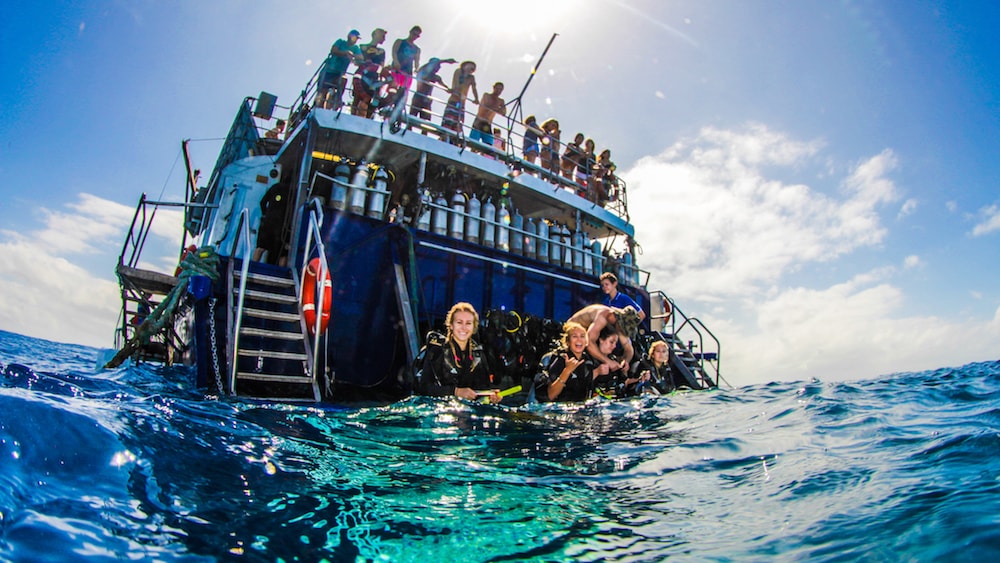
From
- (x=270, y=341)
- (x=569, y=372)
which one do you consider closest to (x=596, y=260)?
(x=569, y=372)

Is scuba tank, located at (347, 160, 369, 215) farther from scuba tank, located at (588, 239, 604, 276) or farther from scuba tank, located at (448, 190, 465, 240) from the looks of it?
scuba tank, located at (588, 239, 604, 276)

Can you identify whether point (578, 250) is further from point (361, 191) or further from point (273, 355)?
point (273, 355)

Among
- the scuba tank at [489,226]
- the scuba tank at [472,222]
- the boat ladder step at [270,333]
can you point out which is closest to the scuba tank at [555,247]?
the scuba tank at [489,226]

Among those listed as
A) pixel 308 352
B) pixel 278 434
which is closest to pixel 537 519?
pixel 278 434

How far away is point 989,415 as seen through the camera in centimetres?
346

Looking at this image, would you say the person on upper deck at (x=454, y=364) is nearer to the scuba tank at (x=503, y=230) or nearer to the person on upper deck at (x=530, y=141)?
the scuba tank at (x=503, y=230)

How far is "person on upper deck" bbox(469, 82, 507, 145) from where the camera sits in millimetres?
9430

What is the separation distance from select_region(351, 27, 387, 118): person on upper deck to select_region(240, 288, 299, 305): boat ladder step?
379 cm

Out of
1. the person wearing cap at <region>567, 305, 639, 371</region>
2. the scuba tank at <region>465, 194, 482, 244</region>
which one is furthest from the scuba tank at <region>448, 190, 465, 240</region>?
the person wearing cap at <region>567, 305, 639, 371</region>

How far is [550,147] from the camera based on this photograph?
10.4 meters

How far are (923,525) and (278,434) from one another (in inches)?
116

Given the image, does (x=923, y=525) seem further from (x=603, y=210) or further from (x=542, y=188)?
(x=603, y=210)

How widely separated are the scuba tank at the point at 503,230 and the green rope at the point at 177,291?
4.14m

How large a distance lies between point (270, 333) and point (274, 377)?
61 centimetres
